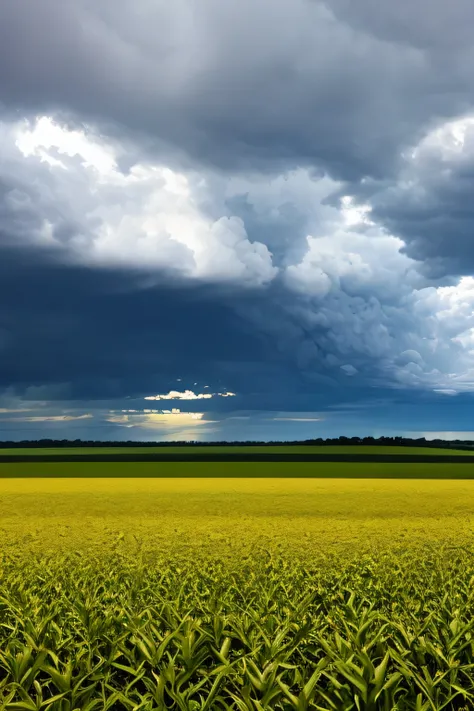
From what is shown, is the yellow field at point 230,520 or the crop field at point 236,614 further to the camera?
the yellow field at point 230,520

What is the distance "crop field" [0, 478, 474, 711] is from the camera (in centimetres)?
564

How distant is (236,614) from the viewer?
27.3 feet

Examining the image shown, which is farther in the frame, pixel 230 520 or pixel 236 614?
pixel 230 520

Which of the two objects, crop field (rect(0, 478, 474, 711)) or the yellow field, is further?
the yellow field

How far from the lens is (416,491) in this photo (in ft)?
111

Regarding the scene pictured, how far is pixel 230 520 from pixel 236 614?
11.5 m

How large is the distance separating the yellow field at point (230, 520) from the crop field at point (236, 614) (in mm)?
134

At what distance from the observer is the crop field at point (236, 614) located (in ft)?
18.5

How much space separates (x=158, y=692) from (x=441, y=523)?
15.2 m

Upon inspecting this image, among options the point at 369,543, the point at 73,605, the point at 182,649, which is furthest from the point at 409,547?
the point at 182,649

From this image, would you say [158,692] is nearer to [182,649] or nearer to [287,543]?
[182,649]

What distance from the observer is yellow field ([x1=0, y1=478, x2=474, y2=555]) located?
1488 centimetres

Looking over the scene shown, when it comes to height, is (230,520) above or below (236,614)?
below

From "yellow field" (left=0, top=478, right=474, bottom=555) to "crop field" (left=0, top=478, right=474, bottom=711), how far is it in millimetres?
134
